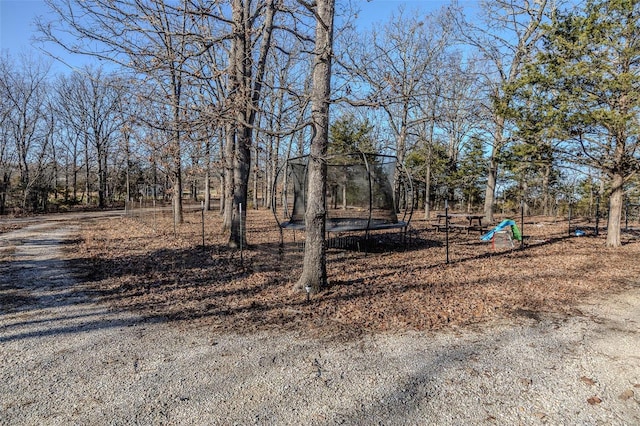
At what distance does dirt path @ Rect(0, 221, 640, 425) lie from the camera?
7.41ft

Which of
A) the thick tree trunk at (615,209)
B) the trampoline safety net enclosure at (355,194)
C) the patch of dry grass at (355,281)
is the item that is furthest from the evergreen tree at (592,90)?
the trampoline safety net enclosure at (355,194)

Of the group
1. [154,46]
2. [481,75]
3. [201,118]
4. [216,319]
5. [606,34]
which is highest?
[481,75]

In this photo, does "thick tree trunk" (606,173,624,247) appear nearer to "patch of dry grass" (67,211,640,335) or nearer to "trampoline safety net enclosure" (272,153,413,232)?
"patch of dry grass" (67,211,640,335)

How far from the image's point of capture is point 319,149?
4785mm

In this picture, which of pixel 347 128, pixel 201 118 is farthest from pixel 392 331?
pixel 347 128

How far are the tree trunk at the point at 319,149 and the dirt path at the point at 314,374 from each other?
1.52 metres

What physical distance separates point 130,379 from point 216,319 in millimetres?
1374

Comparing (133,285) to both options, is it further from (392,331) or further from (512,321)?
(512,321)

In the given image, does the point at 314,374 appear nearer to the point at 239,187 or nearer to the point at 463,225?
the point at 239,187

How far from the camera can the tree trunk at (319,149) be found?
4.74 metres

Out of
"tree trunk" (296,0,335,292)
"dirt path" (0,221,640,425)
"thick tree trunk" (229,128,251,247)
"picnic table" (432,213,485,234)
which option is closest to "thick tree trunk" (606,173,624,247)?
"picnic table" (432,213,485,234)

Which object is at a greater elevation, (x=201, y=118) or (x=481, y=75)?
(x=481, y=75)

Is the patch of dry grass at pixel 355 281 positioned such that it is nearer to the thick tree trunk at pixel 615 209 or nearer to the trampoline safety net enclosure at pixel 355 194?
the thick tree trunk at pixel 615 209

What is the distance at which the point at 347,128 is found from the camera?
1998 centimetres
